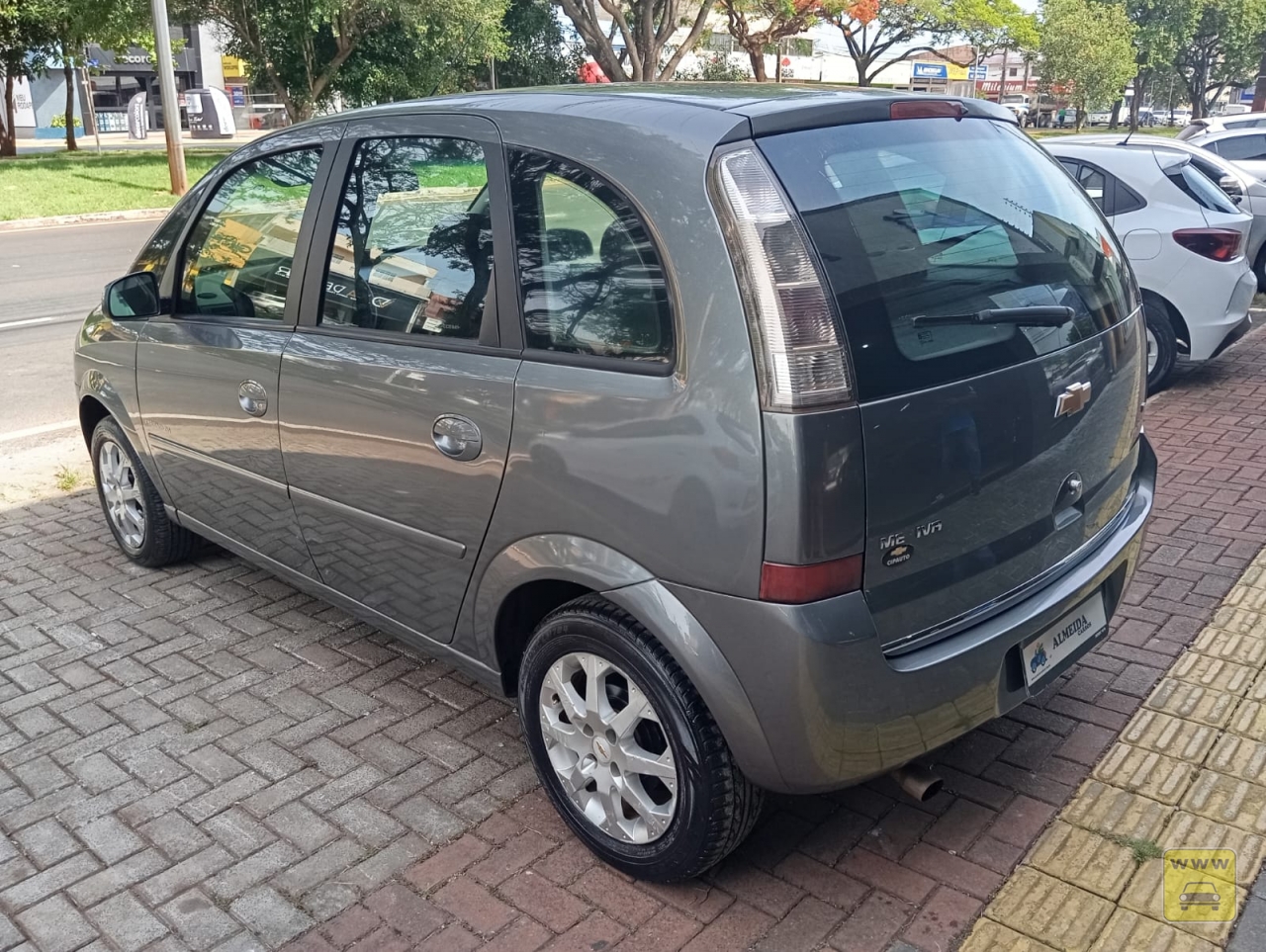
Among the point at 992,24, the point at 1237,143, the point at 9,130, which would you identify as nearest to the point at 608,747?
the point at 1237,143

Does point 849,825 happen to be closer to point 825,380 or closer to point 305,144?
point 825,380

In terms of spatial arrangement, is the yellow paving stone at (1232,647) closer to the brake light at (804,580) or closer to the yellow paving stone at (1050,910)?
the yellow paving stone at (1050,910)

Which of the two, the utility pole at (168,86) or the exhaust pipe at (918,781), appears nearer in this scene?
the exhaust pipe at (918,781)

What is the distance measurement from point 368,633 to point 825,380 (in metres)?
2.49

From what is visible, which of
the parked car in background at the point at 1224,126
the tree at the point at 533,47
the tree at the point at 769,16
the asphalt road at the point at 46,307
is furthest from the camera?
the tree at the point at 533,47

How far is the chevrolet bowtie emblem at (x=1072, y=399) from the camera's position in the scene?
274cm

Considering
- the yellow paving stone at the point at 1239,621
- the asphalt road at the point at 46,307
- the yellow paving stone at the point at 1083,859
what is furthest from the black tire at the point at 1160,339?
the asphalt road at the point at 46,307

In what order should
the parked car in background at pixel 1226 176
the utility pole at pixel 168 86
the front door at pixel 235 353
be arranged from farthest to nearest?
the utility pole at pixel 168 86 < the parked car in background at pixel 1226 176 < the front door at pixel 235 353

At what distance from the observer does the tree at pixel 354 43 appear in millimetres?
25422

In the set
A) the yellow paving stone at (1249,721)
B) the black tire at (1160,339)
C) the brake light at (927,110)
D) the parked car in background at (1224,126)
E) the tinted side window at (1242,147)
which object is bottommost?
the yellow paving stone at (1249,721)

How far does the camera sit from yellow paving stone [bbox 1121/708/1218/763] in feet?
10.9

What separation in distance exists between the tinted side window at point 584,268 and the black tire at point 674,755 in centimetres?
64

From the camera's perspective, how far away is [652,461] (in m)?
2.49

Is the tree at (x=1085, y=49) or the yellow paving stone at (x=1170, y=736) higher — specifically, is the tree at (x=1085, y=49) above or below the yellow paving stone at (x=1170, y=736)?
above
